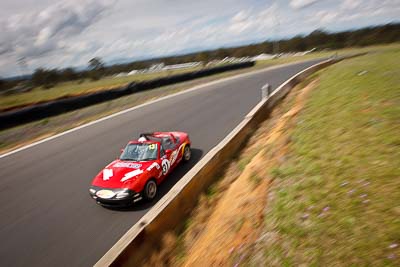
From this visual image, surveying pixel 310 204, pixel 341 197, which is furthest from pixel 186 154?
pixel 341 197

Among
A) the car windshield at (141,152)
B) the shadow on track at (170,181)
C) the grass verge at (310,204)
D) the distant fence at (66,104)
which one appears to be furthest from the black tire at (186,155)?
the distant fence at (66,104)

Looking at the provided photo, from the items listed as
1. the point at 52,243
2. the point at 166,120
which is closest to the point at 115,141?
the point at 166,120

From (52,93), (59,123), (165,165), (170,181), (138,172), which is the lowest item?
(170,181)

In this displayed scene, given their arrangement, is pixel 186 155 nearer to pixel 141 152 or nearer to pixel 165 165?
pixel 165 165

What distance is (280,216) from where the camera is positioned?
4.11 meters

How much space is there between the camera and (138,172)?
6551 mm

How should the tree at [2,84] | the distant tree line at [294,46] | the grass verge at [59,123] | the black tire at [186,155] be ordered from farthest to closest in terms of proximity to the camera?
1. the distant tree line at [294,46]
2. the tree at [2,84]
3. the grass verge at [59,123]
4. the black tire at [186,155]

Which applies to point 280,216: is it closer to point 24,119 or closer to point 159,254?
point 159,254

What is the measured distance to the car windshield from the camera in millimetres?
7254

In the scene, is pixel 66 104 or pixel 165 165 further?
pixel 66 104

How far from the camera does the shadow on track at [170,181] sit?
6405 mm

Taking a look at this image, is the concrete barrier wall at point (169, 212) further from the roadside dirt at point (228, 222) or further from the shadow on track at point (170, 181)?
the shadow on track at point (170, 181)

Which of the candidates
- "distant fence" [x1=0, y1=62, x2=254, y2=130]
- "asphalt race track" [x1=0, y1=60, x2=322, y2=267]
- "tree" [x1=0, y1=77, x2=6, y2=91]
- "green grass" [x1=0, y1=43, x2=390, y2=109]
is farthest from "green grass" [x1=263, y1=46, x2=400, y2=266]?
"tree" [x1=0, y1=77, x2=6, y2=91]

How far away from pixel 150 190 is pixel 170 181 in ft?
3.13
